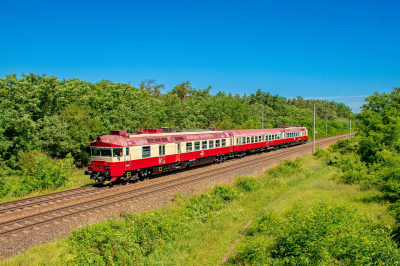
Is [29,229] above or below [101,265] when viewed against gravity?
below

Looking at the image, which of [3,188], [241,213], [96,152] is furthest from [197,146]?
[3,188]

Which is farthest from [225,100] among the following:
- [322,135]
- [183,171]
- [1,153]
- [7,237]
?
[7,237]

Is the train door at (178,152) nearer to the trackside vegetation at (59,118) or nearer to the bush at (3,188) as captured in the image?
the trackside vegetation at (59,118)

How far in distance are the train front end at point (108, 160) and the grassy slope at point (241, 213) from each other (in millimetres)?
5584

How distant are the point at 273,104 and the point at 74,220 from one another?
292 ft

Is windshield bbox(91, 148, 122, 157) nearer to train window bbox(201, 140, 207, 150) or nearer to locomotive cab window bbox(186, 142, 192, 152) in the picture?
locomotive cab window bbox(186, 142, 192, 152)

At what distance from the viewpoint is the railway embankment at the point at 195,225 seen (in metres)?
7.84

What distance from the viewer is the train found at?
1852 centimetres

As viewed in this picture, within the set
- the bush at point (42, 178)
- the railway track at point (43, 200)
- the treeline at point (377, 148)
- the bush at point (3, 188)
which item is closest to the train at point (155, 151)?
the railway track at point (43, 200)

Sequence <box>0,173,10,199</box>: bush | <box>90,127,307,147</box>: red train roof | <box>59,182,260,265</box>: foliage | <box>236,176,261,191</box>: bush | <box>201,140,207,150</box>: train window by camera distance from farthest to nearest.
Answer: <box>201,140,207,150</box>: train window < <box>90,127,307,147</box>: red train roof < <box>236,176,261,191</box>: bush < <box>0,173,10,199</box>: bush < <box>59,182,260,265</box>: foliage

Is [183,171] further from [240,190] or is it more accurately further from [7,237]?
[7,237]

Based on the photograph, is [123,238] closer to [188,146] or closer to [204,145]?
[188,146]

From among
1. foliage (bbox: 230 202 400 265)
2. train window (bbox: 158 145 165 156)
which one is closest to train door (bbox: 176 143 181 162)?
train window (bbox: 158 145 165 156)

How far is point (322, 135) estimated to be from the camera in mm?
70500
